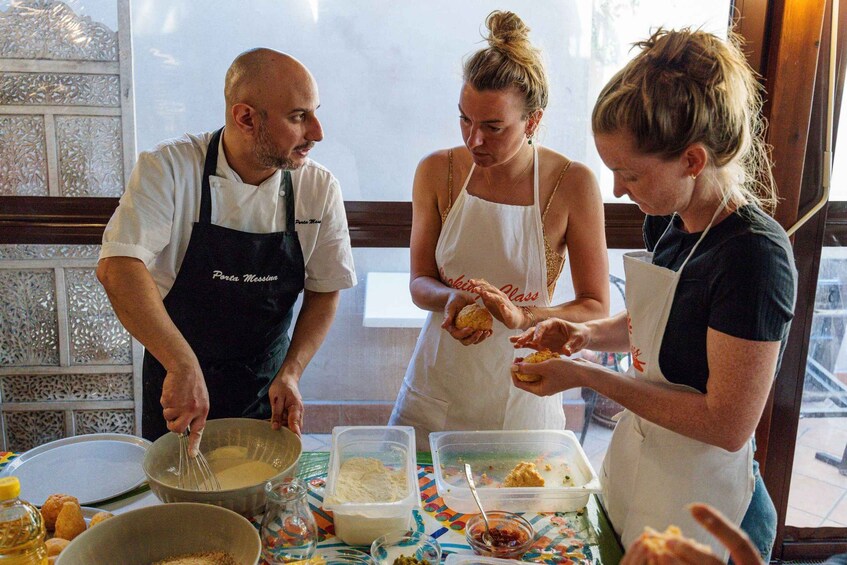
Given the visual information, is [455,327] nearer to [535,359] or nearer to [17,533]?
[535,359]

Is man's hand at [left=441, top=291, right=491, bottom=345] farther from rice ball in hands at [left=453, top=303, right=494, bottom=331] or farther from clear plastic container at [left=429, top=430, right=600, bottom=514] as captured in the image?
clear plastic container at [left=429, top=430, right=600, bottom=514]

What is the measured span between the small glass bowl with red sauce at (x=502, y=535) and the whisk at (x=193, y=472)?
636mm

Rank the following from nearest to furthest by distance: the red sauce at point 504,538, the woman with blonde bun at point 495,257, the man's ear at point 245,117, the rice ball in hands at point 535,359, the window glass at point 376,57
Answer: the red sauce at point 504,538 → the rice ball in hands at point 535,359 → the man's ear at point 245,117 → the woman with blonde bun at point 495,257 → the window glass at point 376,57

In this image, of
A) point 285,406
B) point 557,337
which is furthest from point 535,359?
point 285,406

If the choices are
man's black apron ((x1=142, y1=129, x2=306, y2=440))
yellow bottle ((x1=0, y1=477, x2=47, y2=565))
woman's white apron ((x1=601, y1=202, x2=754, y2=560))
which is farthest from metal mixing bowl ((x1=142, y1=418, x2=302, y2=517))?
woman's white apron ((x1=601, y1=202, x2=754, y2=560))

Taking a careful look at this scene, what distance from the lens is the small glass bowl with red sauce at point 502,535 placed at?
147 cm

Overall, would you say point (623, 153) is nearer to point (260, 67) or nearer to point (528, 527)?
point (528, 527)

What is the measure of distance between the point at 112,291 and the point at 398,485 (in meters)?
1.01

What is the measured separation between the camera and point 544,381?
170 cm

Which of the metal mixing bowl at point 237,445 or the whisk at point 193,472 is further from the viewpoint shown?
→ the whisk at point 193,472

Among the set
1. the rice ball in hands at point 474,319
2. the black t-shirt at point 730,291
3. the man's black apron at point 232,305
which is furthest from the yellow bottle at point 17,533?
the black t-shirt at point 730,291

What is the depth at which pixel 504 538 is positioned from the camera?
1511 millimetres

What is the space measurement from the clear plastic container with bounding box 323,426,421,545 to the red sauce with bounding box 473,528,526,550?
0.16 m

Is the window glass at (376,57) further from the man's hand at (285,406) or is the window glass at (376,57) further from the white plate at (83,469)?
the white plate at (83,469)
